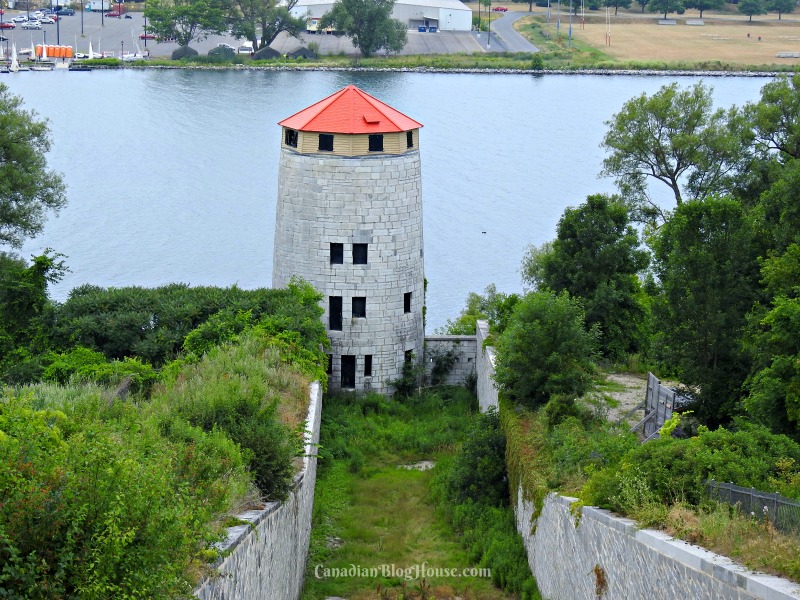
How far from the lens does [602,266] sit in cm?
3538

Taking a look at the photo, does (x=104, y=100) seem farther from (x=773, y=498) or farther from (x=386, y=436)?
(x=773, y=498)

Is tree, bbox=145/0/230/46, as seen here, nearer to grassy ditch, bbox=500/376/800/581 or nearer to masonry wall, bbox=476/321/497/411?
masonry wall, bbox=476/321/497/411

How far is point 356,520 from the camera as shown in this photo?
2517cm

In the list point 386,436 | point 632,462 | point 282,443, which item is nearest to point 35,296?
point 386,436

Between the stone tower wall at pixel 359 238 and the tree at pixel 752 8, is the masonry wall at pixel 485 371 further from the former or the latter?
the tree at pixel 752 8

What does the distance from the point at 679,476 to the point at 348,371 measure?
67.5 ft

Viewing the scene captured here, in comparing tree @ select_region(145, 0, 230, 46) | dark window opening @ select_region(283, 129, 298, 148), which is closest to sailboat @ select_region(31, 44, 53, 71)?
tree @ select_region(145, 0, 230, 46)

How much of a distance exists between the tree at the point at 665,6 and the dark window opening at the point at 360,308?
121374 mm

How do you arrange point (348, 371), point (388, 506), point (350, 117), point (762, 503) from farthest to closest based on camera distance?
point (348, 371) → point (350, 117) → point (388, 506) → point (762, 503)

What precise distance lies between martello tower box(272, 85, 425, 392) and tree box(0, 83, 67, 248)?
13.6 meters

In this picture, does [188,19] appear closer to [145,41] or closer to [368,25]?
[145,41]

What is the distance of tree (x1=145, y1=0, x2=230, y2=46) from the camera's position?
418 ft

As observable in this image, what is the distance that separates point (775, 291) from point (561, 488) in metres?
8.13

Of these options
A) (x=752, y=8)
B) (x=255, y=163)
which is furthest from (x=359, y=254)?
(x=752, y=8)
